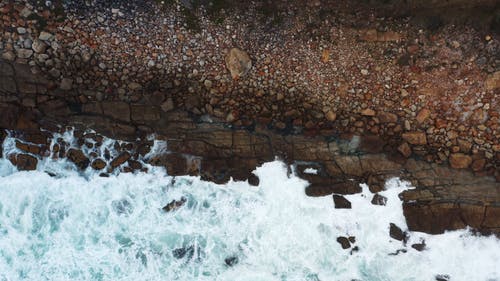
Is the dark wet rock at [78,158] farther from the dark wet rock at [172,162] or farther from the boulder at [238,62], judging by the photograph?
the boulder at [238,62]

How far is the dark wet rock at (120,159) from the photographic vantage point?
8469mm

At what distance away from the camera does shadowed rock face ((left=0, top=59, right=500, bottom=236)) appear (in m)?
8.27

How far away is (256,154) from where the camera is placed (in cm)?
852

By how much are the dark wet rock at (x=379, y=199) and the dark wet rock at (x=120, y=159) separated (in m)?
5.30

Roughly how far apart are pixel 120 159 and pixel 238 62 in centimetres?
320

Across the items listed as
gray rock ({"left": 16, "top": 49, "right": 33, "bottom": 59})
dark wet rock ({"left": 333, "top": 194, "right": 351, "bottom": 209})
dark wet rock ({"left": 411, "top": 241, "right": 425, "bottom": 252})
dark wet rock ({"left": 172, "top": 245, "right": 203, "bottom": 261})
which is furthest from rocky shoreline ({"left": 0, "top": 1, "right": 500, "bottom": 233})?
dark wet rock ({"left": 172, "top": 245, "right": 203, "bottom": 261})

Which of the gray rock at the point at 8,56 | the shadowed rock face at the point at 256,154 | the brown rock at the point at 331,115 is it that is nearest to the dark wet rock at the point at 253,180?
the shadowed rock face at the point at 256,154

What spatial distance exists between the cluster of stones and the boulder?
0.02 m

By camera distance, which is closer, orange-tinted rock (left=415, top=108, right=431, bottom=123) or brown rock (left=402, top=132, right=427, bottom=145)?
orange-tinted rock (left=415, top=108, right=431, bottom=123)

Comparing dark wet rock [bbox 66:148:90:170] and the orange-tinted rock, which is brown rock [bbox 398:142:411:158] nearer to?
the orange-tinted rock

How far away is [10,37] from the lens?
7918 mm

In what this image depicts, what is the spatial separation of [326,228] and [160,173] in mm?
3760

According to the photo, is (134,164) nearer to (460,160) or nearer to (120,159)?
(120,159)

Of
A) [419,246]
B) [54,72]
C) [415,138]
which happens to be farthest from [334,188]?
[54,72]
